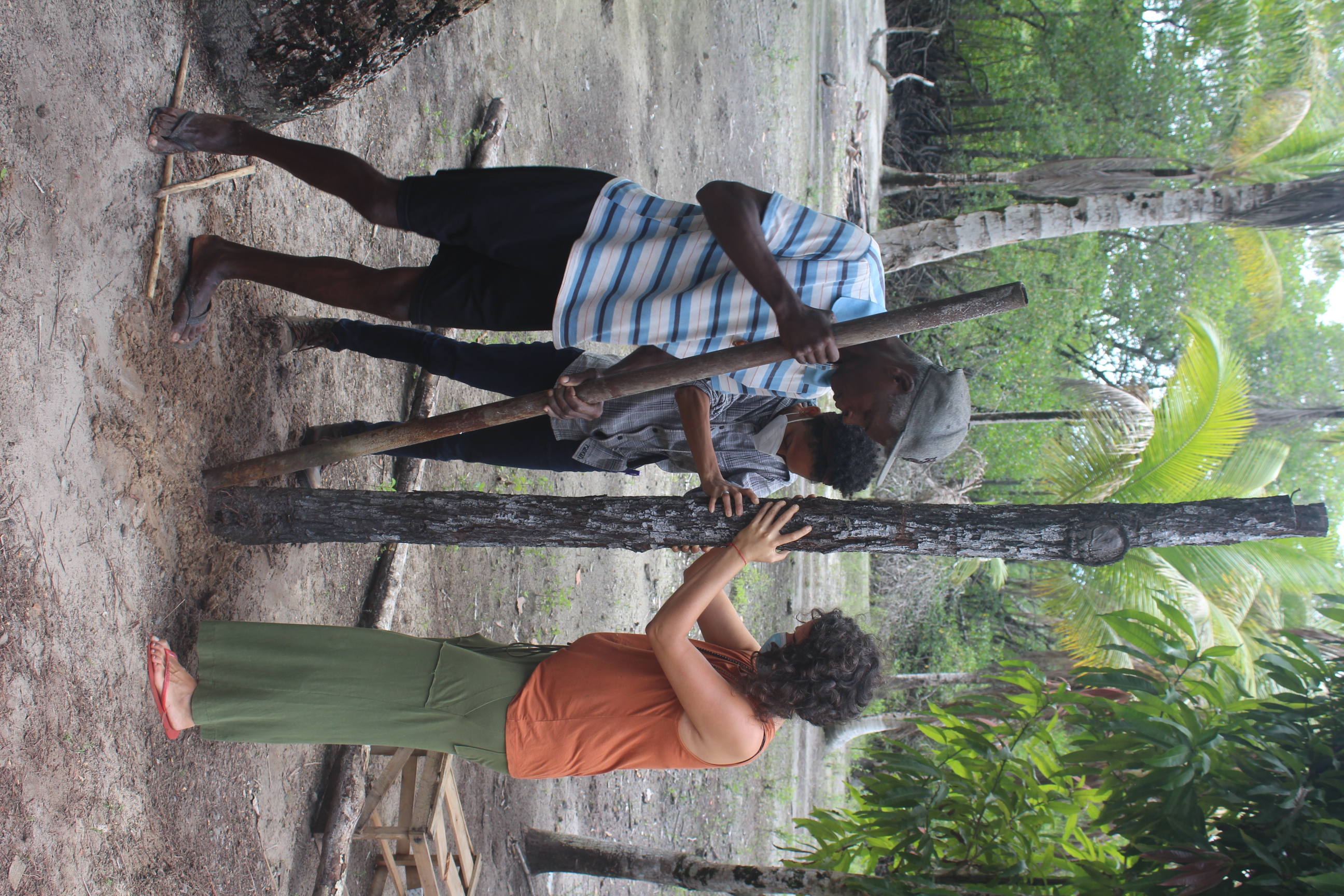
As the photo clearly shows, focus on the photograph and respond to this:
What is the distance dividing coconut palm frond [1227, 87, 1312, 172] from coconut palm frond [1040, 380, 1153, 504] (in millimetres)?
3421

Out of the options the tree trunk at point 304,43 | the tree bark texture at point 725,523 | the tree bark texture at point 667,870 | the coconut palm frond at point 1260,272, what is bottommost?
the tree bark texture at point 667,870

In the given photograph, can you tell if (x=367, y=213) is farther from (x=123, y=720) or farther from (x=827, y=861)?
(x=827, y=861)

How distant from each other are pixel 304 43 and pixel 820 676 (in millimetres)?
2734

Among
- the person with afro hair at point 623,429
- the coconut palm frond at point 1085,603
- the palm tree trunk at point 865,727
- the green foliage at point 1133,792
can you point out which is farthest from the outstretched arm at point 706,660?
the palm tree trunk at point 865,727

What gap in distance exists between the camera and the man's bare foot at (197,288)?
2.72 meters

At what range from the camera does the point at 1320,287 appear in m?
14.1

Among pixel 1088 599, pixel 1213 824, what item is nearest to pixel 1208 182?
pixel 1088 599

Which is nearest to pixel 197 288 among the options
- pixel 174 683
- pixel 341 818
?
pixel 174 683

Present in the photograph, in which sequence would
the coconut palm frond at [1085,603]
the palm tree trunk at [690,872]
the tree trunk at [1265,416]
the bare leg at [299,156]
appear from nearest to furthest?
the bare leg at [299,156]
the palm tree trunk at [690,872]
the coconut palm frond at [1085,603]
the tree trunk at [1265,416]

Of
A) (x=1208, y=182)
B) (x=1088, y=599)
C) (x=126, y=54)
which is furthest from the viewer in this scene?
(x=1208, y=182)

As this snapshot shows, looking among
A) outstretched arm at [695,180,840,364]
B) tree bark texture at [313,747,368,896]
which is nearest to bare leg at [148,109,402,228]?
outstretched arm at [695,180,840,364]

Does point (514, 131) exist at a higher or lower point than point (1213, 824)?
higher

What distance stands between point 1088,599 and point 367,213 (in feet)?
20.4

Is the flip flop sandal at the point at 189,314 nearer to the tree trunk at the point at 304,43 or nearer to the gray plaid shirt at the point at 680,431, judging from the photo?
the tree trunk at the point at 304,43
